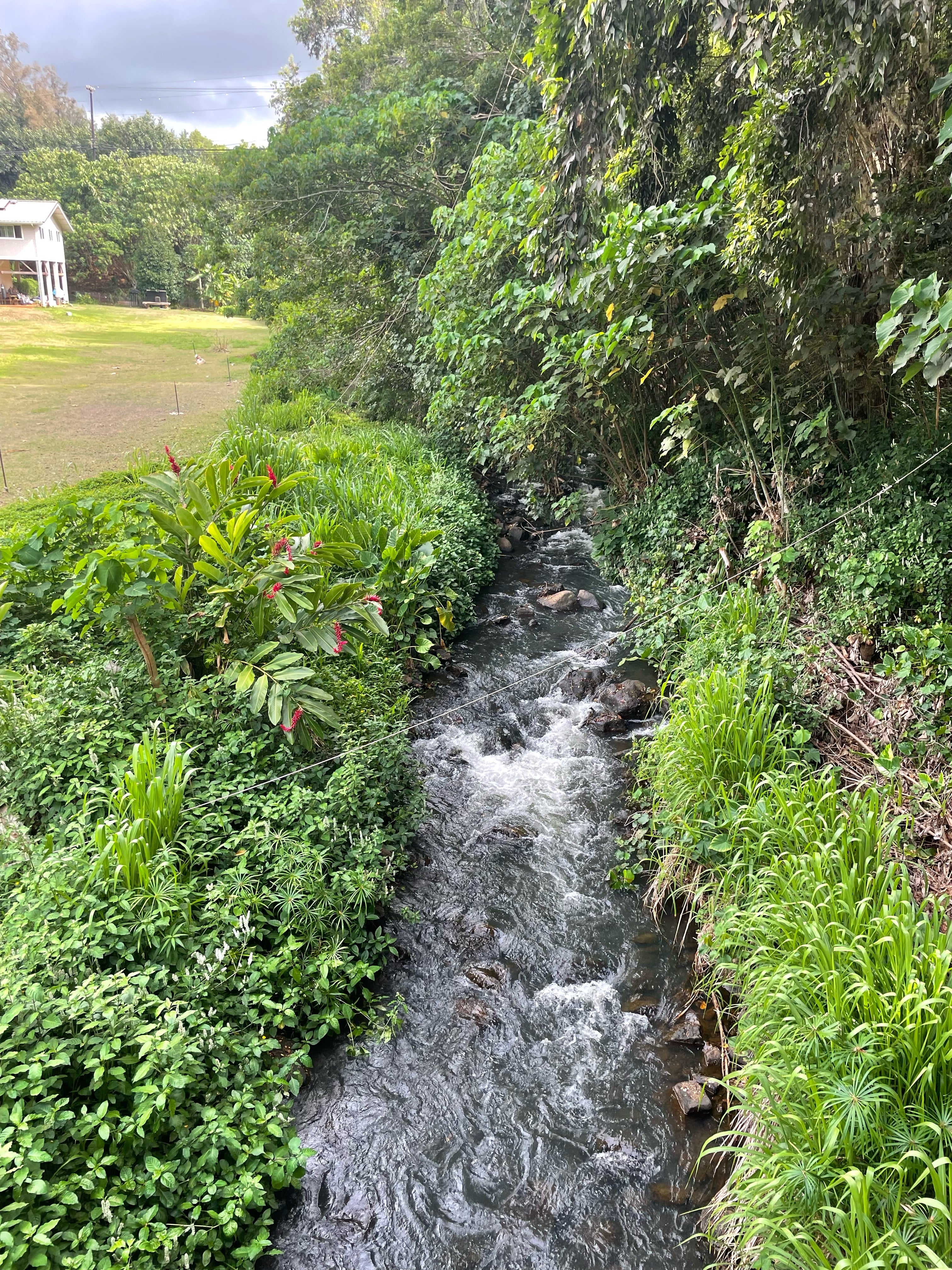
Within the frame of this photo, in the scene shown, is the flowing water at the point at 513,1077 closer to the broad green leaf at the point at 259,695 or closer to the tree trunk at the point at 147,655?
the broad green leaf at the point at 259,695

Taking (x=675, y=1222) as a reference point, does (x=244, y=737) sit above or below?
above

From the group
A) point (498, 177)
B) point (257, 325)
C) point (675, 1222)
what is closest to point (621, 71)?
point (498, 177)

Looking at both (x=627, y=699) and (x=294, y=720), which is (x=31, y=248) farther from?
(x=294, y=720)

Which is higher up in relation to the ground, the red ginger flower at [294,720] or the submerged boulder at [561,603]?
the red ginger flower at [294,720]

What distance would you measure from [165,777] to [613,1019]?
97.8 inches

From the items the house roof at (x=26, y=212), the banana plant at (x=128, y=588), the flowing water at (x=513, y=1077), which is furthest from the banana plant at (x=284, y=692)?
the house roof at (x=26, y=212)

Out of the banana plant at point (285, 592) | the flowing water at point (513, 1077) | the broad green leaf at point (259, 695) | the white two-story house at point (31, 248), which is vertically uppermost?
the white two-story house at point (31, 248)

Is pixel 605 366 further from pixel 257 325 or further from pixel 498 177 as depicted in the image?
pixel 257 325

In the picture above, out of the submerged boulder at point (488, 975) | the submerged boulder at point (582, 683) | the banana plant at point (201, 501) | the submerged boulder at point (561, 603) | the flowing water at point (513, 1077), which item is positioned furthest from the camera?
the submerged boulder at point (561, 603)

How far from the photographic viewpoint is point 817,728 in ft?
13.6

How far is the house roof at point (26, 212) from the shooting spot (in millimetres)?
28688

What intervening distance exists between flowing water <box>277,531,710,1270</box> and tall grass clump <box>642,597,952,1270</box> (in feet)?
1.06

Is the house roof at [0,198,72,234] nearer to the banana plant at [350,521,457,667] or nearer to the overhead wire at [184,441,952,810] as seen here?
the banana plant at [350,521,457,667]

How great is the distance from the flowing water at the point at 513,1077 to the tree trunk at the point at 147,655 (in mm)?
1865
